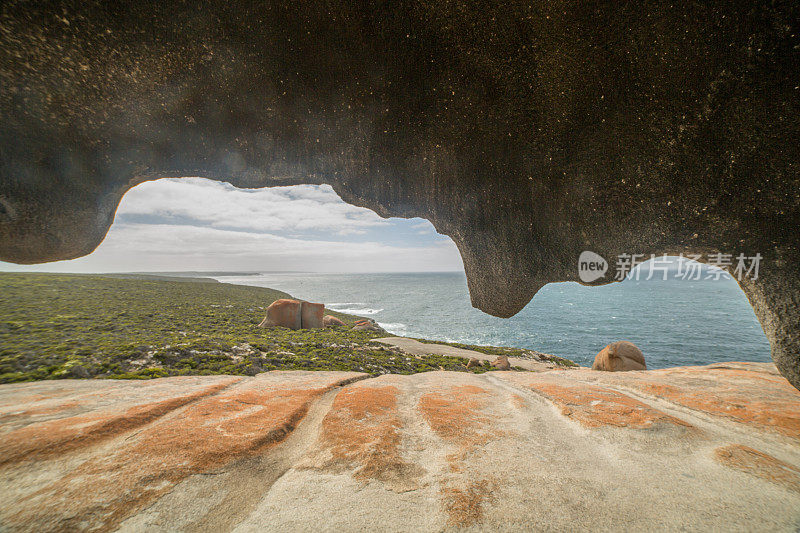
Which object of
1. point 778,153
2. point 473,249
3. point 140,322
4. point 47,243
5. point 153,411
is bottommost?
point 140,322

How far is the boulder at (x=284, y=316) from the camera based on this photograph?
20.2 metres

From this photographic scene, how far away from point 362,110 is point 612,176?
2854mm

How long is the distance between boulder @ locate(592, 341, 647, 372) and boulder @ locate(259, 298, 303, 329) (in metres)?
18.7

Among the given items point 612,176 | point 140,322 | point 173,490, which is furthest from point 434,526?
point 140,322

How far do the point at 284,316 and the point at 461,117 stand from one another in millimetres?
19923

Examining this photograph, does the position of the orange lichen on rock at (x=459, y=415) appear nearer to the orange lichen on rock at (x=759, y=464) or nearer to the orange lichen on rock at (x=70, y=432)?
the orange lichen on rock at (x=759, y=464)

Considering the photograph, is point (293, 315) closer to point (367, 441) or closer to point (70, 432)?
point (70, 432)

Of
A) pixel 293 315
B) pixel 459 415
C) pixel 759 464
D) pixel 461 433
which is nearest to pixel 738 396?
pixel 759 464

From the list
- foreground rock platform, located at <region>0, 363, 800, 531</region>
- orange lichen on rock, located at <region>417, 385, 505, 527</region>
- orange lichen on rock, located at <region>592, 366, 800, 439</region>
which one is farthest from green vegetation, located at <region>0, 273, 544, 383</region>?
orange lichen on rock, located at <region>592, 366, 800, 439</region>

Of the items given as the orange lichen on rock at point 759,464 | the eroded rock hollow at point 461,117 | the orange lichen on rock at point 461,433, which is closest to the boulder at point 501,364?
the eroded rock hollow at point 461,117

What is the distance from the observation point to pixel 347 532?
1.39 meters

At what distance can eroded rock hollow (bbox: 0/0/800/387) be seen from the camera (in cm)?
233

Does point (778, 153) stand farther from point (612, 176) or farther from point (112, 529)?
point (112, 529)

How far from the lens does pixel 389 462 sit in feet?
6.37
